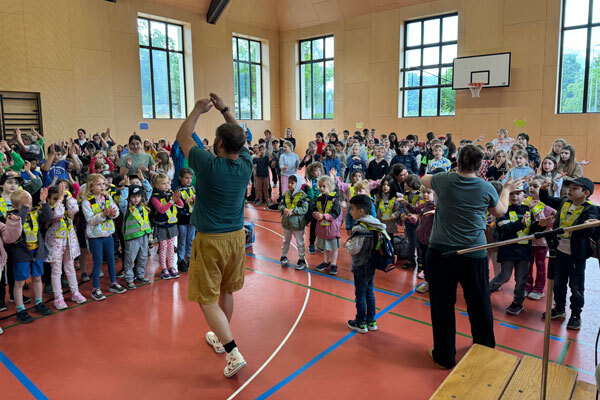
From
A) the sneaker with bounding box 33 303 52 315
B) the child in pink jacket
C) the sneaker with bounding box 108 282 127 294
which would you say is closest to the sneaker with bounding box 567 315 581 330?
the sneaker with bounding box 108 282 127 294

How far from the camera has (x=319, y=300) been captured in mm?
5375

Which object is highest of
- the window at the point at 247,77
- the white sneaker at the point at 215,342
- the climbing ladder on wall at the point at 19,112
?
the window at the point at 247,77

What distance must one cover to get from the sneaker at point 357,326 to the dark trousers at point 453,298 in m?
0.84

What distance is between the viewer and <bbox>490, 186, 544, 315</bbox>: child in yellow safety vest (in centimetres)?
486

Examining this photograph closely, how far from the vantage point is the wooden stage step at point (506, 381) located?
2.39 metres

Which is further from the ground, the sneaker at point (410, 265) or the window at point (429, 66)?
the window at point (429, 66)

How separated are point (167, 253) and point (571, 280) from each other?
5.08 metres

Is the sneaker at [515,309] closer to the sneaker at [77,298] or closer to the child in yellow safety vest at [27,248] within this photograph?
the sneaker at [77,298]

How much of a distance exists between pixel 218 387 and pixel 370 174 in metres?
6.31

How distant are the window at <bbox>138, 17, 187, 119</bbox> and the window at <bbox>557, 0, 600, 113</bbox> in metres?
14.7

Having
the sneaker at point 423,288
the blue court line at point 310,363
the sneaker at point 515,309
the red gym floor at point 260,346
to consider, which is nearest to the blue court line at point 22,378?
the red gym floor at point 260,346

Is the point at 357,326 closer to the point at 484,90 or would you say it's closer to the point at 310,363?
the point at 310,363

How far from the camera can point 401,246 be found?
6273mm

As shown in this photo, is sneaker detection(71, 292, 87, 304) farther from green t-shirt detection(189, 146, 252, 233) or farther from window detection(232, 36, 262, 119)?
window detection(232, 36, 262, 119)
